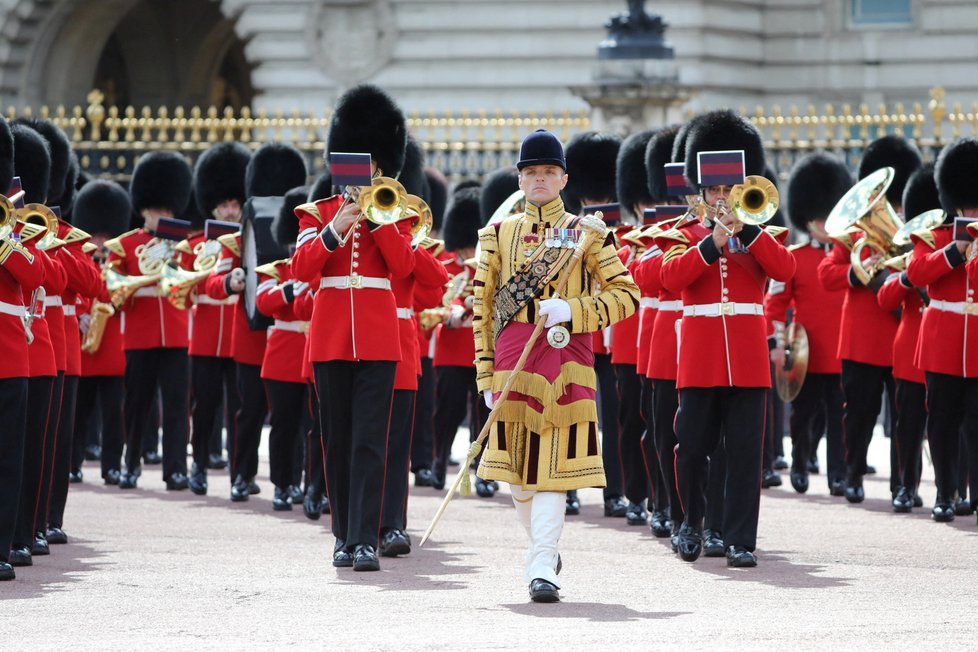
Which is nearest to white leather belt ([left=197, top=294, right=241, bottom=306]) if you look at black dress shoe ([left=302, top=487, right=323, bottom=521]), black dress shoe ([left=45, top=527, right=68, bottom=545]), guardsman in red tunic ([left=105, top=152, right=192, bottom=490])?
guardsman in red tunic ([left=105, top=152, right=192, bottom=490])

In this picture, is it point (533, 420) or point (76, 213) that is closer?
point (533, 420)

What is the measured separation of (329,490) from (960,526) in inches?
110

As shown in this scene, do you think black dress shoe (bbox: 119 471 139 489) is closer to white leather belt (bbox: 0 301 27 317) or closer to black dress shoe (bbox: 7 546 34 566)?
black dress shoe (bbox: 7 546 34 566)

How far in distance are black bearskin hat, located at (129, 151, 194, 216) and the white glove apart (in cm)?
507

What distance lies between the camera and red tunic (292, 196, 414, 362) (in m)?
7.24

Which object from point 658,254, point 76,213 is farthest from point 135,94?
point 658,254

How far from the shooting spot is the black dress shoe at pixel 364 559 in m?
7.15

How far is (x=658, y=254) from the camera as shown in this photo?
25.3 feet

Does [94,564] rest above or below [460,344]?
below

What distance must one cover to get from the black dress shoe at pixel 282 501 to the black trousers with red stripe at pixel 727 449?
2.33 metres

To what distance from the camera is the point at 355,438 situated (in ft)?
23.9

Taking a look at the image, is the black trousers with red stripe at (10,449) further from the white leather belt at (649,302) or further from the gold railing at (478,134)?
the gold railing at (478,134)

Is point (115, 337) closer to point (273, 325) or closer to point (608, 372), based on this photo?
point (273, 325)

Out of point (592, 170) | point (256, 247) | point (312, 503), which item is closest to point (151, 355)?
point (256, 247)
